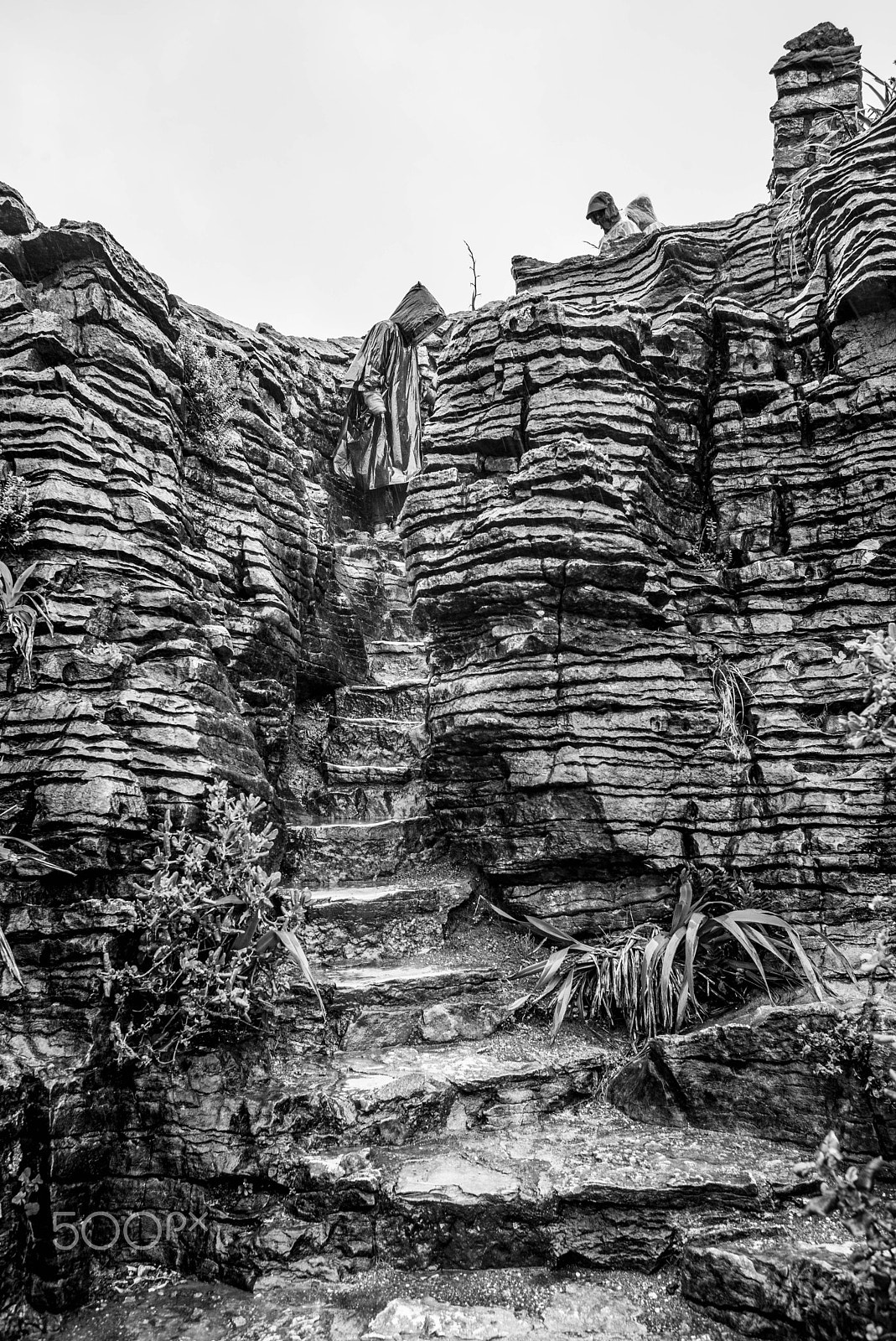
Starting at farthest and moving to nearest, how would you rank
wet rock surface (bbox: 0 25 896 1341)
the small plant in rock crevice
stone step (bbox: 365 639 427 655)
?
stone step (bbox: 365 639 427 655) < the small plant in rock crevice < wet rock surface (bbox: 0 25 896 1341)

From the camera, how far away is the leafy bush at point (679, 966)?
5.29 metres

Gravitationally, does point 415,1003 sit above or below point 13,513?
below

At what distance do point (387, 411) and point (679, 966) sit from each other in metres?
8.24

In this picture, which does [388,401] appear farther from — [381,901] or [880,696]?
[880,696]

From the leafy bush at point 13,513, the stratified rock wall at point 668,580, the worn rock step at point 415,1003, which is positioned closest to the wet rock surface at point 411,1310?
the worn rock step at point 415,1003

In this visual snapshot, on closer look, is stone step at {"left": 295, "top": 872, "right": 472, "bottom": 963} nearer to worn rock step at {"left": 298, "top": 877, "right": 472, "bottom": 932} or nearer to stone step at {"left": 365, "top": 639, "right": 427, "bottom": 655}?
worn rock step at {"left": 298, "top": 877, "right": 472, "bottom": 932}

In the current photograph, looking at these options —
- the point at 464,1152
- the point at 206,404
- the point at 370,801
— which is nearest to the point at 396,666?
the point at 370,801

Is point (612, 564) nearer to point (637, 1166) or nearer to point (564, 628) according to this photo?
point (564, 628)

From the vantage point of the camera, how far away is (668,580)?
268 inches

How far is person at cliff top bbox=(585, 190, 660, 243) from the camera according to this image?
485 inches

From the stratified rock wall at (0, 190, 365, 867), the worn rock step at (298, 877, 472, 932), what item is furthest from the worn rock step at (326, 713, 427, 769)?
the worn rock step at (298, 877, 472, 932)

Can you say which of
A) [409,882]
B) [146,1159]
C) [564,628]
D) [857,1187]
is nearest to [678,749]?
[564,628]

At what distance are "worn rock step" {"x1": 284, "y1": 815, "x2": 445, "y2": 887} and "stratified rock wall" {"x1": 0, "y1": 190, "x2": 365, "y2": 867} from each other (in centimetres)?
73

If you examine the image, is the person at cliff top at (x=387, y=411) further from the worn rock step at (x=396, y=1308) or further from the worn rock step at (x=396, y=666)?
the worn rock step at (x=396, y=1308)
